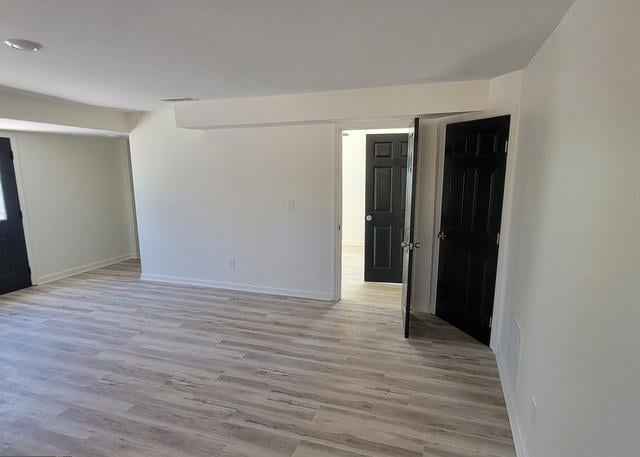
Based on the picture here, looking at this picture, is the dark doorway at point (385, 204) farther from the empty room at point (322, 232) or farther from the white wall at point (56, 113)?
the white wall at point (56, 113)

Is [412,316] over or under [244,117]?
under

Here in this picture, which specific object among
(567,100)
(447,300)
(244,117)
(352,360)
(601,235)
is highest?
(244,117)

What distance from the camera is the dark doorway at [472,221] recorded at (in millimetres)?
2855

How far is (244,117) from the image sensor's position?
3.76m

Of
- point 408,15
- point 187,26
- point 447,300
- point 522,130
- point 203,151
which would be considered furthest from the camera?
point 203,151

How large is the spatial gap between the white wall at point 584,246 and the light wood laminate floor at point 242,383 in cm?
59

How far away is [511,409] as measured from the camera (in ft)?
7.14

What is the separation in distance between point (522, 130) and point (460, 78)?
28.8 inches

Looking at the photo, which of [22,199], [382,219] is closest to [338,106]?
[382,219]

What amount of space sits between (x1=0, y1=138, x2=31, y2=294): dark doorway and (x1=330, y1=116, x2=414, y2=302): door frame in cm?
418

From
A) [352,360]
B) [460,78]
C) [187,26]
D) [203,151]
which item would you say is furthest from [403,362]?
[203,151]

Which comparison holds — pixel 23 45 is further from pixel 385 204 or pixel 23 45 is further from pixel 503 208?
pixel 385 204

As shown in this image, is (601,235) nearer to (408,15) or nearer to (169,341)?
(408,15)

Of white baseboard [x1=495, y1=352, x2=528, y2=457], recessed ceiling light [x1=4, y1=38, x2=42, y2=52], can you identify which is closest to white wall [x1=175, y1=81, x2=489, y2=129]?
recessed ceiling light [x1=4, y1=38, x2=42, y2=52]
